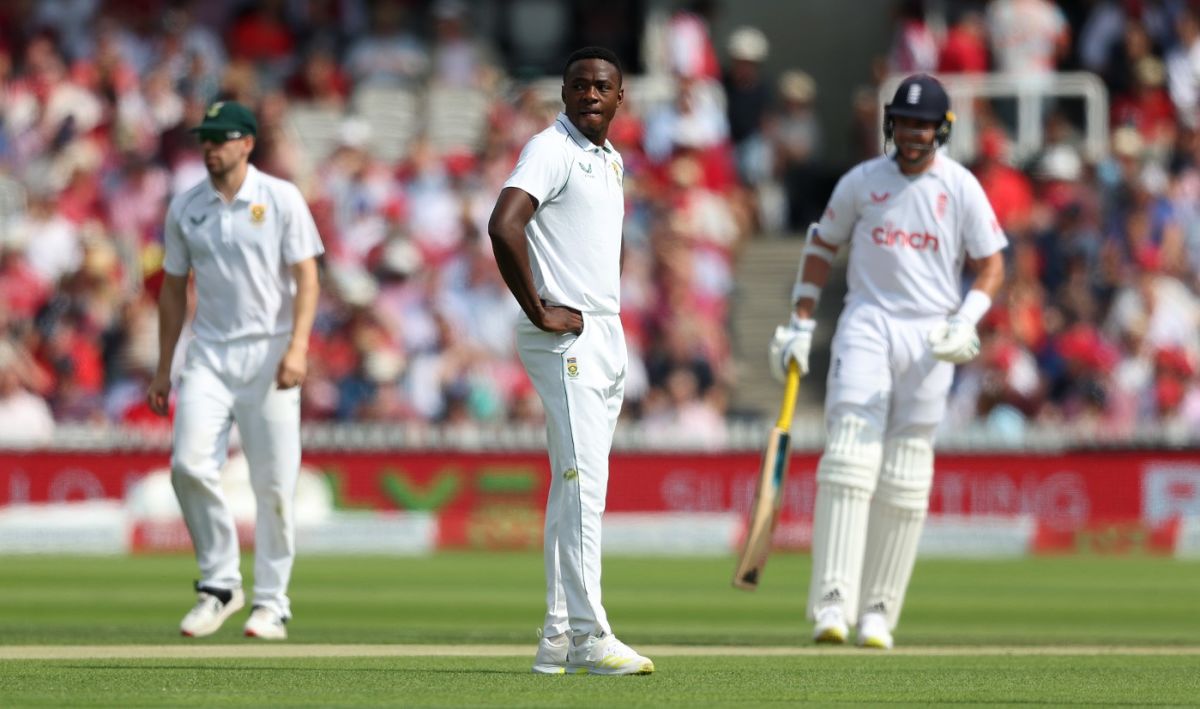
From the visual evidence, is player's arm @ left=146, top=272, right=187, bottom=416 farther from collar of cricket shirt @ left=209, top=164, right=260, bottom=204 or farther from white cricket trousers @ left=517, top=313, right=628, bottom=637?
white cricket trousers @ left=517, top=313, right=628, bottom=637

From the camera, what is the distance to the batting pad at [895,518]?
9070 mm

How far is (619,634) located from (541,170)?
10.4 feet

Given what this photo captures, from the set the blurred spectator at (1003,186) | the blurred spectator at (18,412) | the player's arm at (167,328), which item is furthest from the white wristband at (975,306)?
the blurred spectator at (18,412)

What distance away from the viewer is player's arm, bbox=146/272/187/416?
30.3 feet

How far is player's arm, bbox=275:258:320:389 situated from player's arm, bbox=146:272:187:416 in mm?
466

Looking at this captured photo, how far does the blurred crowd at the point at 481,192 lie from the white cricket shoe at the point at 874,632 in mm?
7686

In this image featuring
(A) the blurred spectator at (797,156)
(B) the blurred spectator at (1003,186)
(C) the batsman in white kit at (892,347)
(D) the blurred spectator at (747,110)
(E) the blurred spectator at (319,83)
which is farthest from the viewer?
(E) the blurred spectator at (319,83)

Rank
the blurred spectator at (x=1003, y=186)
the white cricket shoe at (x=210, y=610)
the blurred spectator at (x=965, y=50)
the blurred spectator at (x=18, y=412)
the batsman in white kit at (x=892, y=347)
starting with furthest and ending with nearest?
the blurred spectator at (x=965, y=50), the blurred spectator at (x=1003, y=186), the blurred spectator at (x=18, y=412), the white cricket shoe at (x=210, y=610), the batsman in white kit at (x=892, y=347)

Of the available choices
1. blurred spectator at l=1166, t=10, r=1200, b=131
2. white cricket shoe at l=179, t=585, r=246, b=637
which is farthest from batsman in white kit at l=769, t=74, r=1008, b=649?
blurred spectator at l=1166, t=10, r=1200, b=131

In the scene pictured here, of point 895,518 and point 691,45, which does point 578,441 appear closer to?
point 895,518

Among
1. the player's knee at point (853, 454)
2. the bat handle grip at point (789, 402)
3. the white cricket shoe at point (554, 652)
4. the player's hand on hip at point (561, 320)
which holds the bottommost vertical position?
the white cricket shoe at point (554, 652)

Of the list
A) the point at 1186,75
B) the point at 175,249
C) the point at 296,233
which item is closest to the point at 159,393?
the point at 175,249

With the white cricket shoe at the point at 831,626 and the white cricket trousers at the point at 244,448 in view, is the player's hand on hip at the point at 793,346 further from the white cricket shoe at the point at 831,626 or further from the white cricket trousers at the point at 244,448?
the white cricket trousers at the point at 244,448

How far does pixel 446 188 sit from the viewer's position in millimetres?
18875
